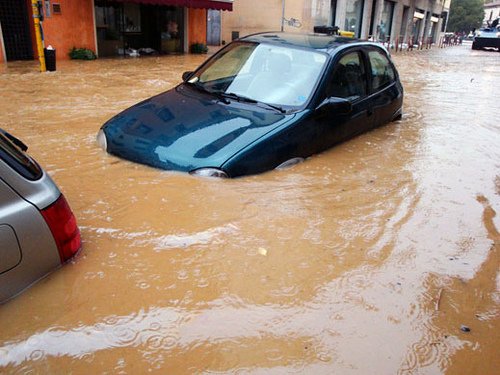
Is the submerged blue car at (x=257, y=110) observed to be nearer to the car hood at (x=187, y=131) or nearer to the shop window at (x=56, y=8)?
the car hood at (x=187, y=131)

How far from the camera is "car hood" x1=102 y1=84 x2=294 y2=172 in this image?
13.1ft

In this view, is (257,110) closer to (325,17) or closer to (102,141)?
(102,141)

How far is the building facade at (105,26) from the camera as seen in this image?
1274 centimetres

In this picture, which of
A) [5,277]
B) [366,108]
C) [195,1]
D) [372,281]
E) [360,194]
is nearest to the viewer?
[5,277]

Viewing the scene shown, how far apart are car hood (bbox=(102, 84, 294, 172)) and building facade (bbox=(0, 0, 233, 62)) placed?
8.33 meters

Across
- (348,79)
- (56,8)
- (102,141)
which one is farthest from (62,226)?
(56,8)

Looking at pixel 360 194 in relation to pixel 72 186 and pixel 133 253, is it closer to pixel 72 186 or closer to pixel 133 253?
pixel 133 253

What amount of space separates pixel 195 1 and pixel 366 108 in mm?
11928

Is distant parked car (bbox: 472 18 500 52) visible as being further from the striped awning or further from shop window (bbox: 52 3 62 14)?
shop window (bbox: 52 3 62 14)

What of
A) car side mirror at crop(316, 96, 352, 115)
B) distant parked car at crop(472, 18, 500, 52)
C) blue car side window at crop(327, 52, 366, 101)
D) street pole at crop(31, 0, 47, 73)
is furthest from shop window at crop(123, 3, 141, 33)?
distant parked car at crop(472, 18, 500, 52)

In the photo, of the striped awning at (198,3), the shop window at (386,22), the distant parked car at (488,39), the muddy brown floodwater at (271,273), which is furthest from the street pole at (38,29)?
the distant parked car at (488,39)

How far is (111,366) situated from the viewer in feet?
6.97

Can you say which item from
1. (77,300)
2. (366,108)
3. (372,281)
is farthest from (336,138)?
(77,300)

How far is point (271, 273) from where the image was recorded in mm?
2912
